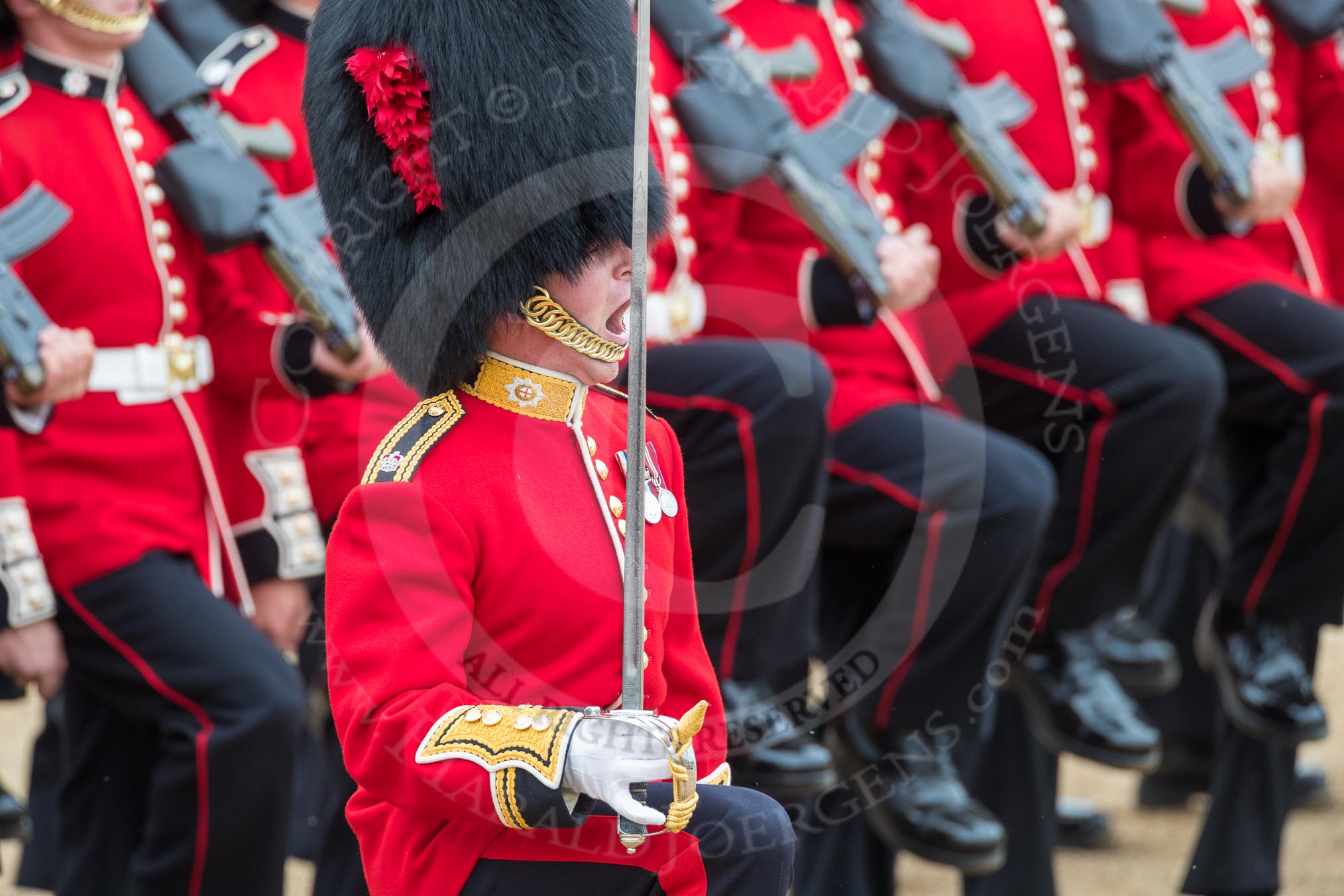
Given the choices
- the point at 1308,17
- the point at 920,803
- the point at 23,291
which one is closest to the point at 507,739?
the point at 23,291

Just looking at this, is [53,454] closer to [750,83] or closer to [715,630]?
[715,630]

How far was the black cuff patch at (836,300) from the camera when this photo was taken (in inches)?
124

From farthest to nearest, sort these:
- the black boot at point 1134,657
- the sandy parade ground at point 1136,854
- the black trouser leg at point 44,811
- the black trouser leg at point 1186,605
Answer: the black trouser leg at point 1186,605
the sandy parade ground at point 1136,854
the black boot at point 1134,657
the black trouser leg at point 44,811

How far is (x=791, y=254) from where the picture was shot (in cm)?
328

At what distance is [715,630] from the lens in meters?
3.00

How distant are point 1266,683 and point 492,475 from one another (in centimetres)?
225

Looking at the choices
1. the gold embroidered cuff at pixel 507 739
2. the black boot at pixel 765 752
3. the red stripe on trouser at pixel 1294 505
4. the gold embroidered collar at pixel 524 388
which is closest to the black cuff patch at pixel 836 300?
the black boot at pixel 765 752

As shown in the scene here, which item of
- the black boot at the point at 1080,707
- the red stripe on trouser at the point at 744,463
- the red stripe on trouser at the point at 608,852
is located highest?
the red stripe on trouser at the point at 608,852

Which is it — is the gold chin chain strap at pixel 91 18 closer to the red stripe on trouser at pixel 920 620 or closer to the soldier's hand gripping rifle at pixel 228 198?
the soldier's hand gripping rifle at pixel 228 198

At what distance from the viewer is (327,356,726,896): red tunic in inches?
65.6

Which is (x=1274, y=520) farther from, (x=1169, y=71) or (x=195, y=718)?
(x=195, y=718)

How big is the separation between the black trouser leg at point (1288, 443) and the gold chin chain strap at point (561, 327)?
7.16 ft

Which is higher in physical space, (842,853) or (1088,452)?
(1088,452)

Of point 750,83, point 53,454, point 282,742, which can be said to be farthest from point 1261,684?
point 53,454
